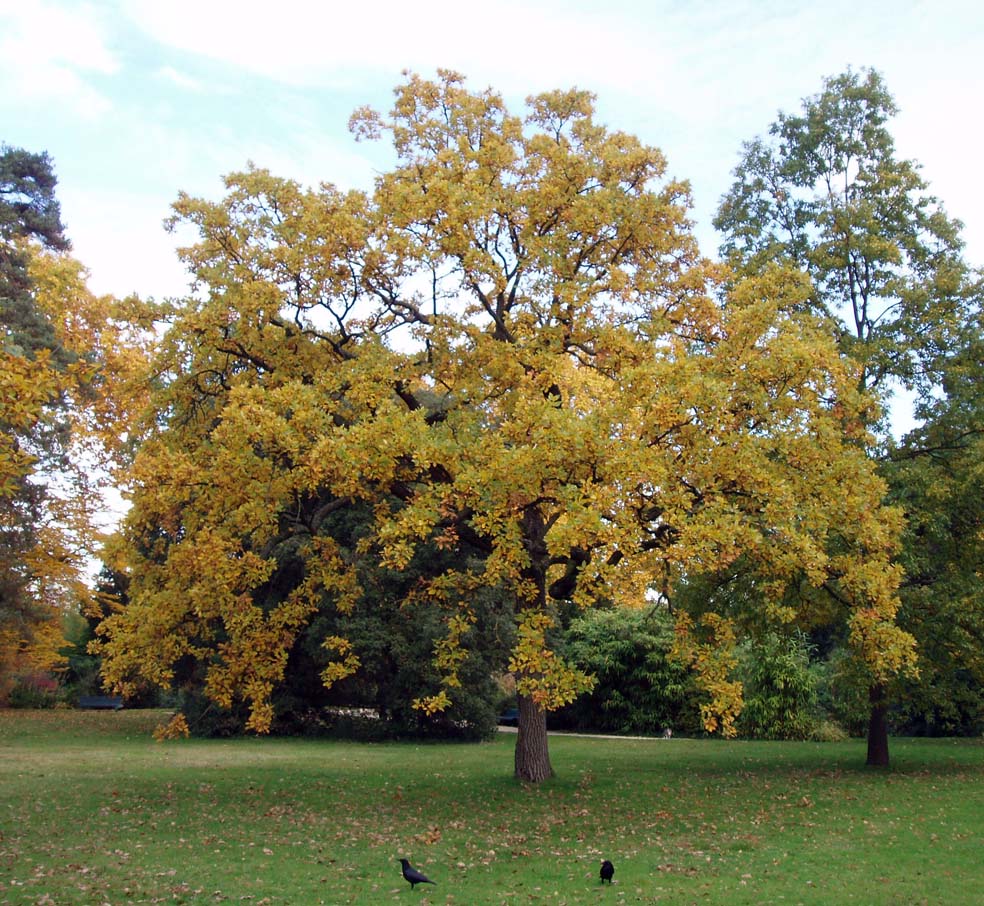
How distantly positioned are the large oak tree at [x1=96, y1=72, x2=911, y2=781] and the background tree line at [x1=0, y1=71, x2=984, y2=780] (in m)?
0.05

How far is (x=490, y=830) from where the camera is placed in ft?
36.1

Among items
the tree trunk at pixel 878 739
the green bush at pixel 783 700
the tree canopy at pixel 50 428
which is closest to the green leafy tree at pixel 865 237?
the tree trunk at pixel 878 739

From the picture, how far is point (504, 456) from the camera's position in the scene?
34.6 ft

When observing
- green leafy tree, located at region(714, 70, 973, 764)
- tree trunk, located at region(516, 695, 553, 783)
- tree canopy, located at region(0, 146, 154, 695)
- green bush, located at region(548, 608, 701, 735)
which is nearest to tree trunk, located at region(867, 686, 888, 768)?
green leafy tree, located at region(714, 70, 973, 764)

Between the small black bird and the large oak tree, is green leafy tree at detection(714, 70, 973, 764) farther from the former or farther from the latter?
the small black bird

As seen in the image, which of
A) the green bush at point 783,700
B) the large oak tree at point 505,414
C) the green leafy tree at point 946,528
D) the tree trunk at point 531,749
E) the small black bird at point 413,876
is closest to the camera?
the small black bird at point 413,876

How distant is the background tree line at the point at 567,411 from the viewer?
425 inches

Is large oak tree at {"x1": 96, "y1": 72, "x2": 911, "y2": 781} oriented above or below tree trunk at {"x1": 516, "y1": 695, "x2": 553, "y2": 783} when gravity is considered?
above

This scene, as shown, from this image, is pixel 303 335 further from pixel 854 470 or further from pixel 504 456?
pixel 854 470

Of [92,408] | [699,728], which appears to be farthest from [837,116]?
[92,408]

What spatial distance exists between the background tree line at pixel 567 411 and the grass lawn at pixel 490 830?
1.52 meters

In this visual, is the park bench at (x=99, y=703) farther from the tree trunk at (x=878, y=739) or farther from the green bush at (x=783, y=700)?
the tree trunk at (x=878, y=739)

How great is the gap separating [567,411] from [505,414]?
10.5ft

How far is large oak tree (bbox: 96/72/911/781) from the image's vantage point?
35.2ft
